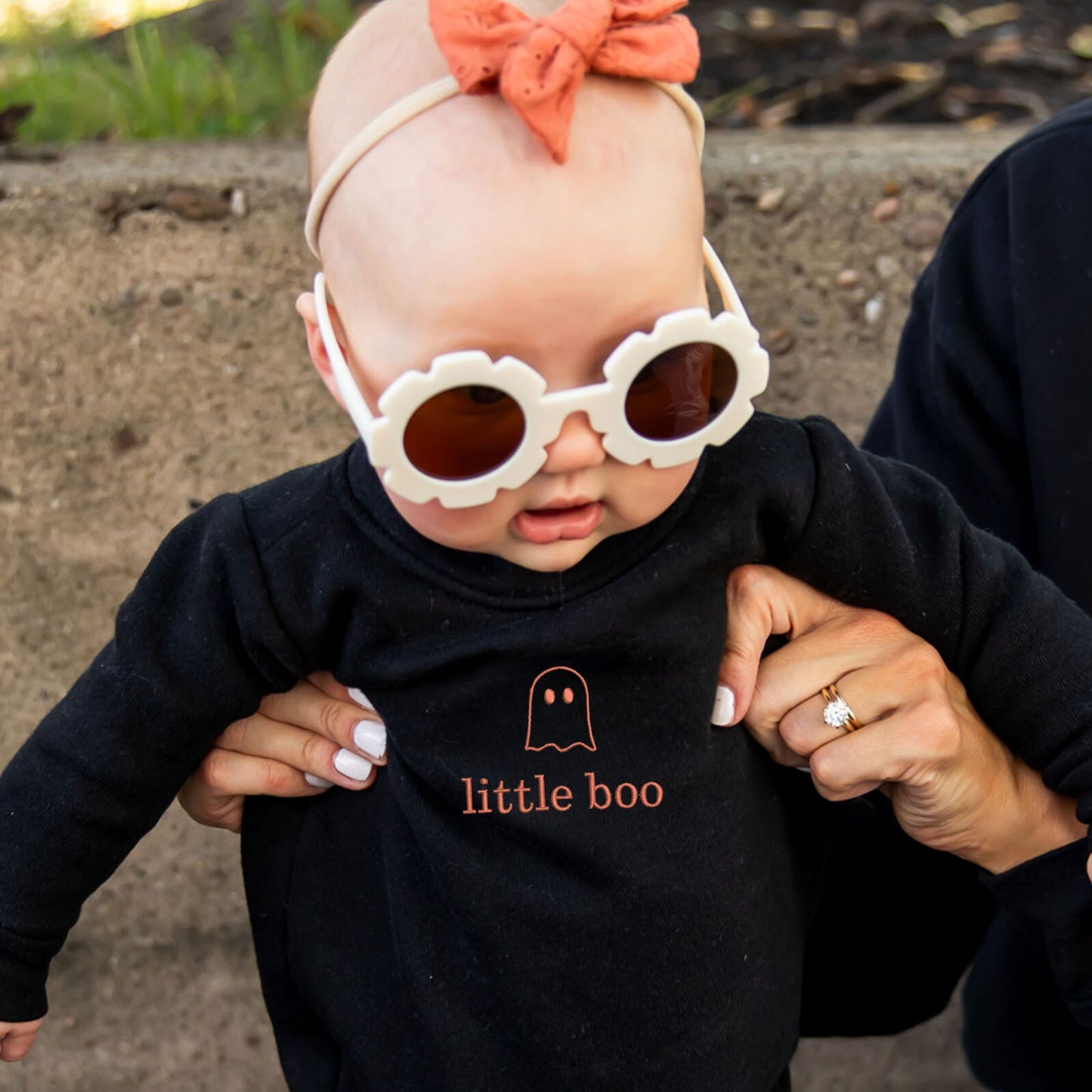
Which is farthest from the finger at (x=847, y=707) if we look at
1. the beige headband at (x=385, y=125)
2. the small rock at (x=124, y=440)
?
the small rock at (x=124, y=440)

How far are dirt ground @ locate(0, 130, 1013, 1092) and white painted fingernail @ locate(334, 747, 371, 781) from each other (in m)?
0.76

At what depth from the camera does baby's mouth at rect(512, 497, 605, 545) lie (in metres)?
0.99

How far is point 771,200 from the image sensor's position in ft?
6.51

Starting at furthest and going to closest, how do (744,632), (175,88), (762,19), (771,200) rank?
(762,19), (175,88), (771,200), (744,632)

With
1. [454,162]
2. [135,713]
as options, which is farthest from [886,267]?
[135,713]

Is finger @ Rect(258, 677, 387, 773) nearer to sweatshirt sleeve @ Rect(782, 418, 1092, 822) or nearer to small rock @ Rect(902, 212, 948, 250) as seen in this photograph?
sweatshirt sleeve @ Rect(782, 418, 1092, 822)

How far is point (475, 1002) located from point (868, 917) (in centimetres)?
64

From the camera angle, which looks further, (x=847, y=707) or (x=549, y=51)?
(x=847, y=707)

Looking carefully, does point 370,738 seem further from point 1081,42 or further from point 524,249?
point 1081,42

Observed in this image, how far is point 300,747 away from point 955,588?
0.67 metres

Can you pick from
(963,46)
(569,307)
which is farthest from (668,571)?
(963,46)

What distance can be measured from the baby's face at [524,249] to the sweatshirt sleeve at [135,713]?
0.27m

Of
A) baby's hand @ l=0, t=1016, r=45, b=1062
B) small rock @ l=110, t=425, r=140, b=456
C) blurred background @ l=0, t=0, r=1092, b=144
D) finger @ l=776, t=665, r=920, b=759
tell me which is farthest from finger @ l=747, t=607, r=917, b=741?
blurred background @ l=0, t=0, r=1092, b=144

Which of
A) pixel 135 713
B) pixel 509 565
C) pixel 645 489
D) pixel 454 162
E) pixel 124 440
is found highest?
pixel 454 162
